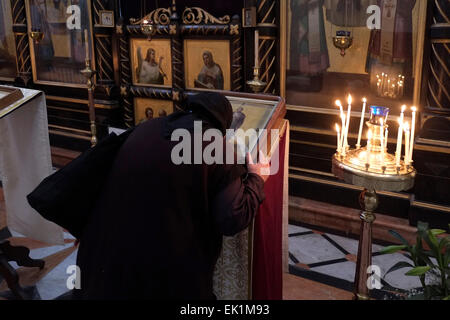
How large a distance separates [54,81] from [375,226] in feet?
15.8

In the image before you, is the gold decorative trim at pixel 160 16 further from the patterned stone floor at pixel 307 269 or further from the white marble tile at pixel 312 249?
the white marble tile at pixel 312 249

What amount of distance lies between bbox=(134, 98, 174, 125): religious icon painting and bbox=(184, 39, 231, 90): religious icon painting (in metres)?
0.42

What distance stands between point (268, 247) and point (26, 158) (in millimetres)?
2138

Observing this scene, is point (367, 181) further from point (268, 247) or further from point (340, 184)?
point (340, 184)

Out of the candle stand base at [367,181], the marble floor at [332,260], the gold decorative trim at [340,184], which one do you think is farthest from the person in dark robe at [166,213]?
the gold decorative trim at [340,184]

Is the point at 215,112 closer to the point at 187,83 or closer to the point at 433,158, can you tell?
the point at 433,158

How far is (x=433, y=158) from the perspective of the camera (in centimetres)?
414

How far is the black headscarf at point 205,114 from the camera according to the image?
2.03m

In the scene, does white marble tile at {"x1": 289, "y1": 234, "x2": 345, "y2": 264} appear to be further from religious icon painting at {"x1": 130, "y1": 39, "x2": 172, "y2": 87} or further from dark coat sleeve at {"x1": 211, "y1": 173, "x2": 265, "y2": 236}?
religious icon painting at {"x1": 130, "y1": 39, "x2": 172, "y2": 87}

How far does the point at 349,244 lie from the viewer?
4.34 metres

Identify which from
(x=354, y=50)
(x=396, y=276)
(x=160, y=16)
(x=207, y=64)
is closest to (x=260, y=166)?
(x=396, y=276)

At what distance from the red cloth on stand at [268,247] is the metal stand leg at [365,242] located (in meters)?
0.53

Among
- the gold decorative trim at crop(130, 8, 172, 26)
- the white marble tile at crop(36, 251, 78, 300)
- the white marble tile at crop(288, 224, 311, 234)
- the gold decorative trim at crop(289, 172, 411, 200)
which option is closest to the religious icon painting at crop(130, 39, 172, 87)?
the gold decorative trim at crop(130, 8, 172, 26)
